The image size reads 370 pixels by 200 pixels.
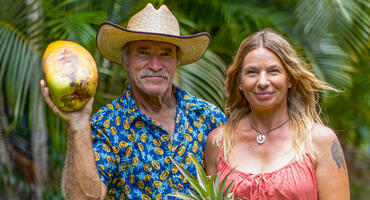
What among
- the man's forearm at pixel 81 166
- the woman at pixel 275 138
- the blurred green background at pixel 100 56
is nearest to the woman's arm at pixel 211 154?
the woman at pixel 275 138

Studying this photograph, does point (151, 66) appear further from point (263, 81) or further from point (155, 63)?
point (263, 81)

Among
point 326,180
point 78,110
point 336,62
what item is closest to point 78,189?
point 78,110

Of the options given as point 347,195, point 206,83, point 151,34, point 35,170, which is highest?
point 151,34

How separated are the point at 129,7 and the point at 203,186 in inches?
122

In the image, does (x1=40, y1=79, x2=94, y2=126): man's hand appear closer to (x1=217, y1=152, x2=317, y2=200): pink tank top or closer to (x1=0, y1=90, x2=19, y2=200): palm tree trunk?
(x1=217, y1=152, x2=317, y2=200): pink tank top

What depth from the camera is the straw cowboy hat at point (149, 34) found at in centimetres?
357

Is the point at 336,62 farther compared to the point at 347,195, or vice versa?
the point at 336,62

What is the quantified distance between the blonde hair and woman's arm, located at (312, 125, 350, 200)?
6cm

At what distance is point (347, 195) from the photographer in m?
3.19

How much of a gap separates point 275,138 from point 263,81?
40 centimetres

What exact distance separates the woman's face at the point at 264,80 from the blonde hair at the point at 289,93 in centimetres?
4

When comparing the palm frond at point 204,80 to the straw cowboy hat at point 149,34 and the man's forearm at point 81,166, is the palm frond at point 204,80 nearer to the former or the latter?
the straw cowboy hat at point 149,34

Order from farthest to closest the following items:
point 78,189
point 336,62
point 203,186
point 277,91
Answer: point 336,62
point 277,91
point 78,189
point 203,186

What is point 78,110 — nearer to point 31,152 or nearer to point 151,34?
point 151,34
